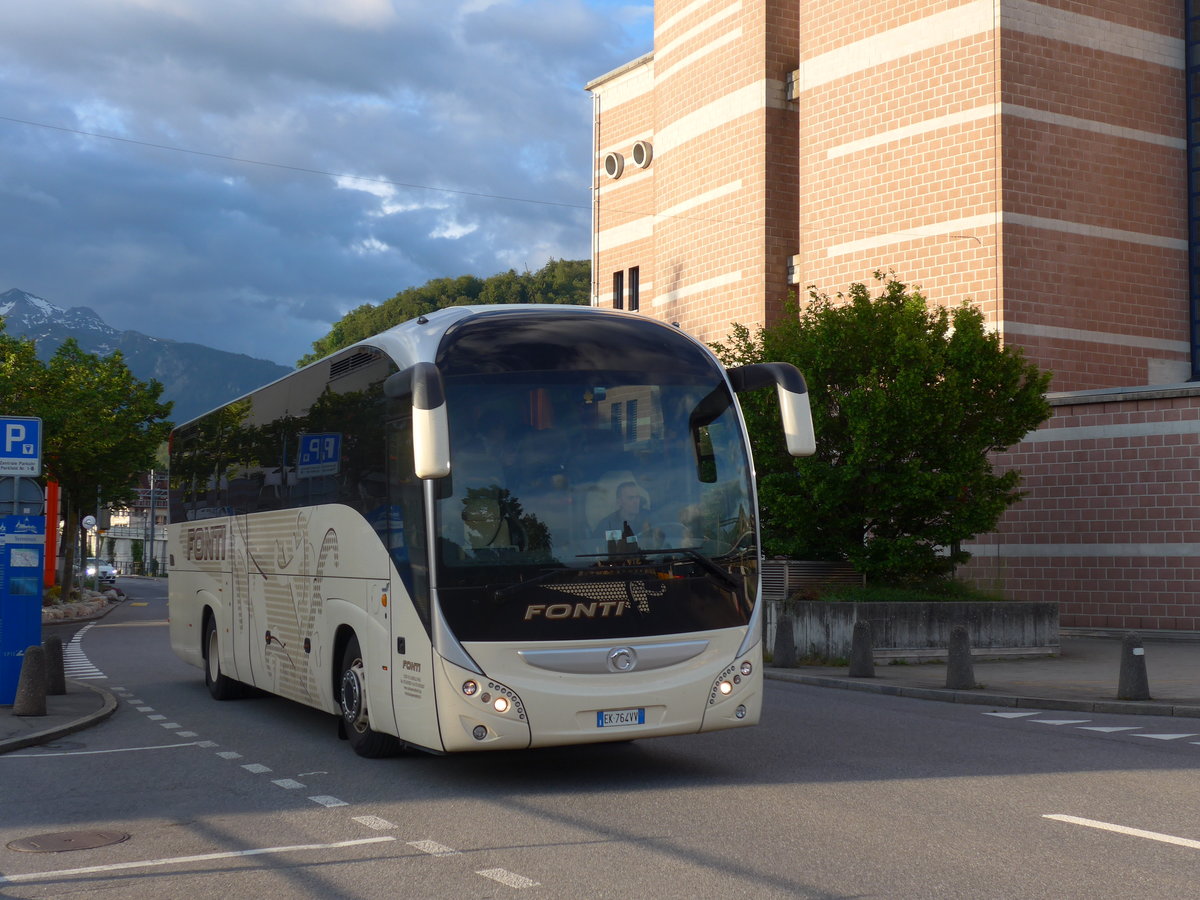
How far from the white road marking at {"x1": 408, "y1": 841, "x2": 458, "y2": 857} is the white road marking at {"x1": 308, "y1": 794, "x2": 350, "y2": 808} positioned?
4.60 ft

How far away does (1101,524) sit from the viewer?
27.7 meters

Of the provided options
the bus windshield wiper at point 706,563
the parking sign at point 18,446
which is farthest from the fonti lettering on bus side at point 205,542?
the bus windshield wiper at point 706,563

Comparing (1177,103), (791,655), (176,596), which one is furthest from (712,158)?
(176,596)

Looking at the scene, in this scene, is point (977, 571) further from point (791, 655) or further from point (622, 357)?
point (622, 357)

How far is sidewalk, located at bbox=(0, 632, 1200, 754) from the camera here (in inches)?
531

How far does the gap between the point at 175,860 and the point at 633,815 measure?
2666 mm

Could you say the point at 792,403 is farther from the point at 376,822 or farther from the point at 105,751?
the point at 105,751

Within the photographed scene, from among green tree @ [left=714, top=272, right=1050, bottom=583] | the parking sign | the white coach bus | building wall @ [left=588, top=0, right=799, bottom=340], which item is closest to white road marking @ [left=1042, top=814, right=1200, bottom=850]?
the white coach bus

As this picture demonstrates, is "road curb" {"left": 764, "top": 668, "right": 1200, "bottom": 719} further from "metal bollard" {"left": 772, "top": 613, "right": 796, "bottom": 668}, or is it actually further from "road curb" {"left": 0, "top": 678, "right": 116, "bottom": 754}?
"road curb" {"left": 0, "top": 678, "right": 116, "bottom": 754}

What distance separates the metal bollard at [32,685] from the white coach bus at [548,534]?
4.35 meters

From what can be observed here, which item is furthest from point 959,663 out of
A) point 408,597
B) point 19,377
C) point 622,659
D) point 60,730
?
point 19,377

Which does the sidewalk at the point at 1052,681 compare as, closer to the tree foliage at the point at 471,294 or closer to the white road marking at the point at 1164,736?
the white road marking at the point at 1164,736

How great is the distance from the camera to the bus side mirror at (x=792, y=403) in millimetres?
9836

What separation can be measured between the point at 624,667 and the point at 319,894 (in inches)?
132
